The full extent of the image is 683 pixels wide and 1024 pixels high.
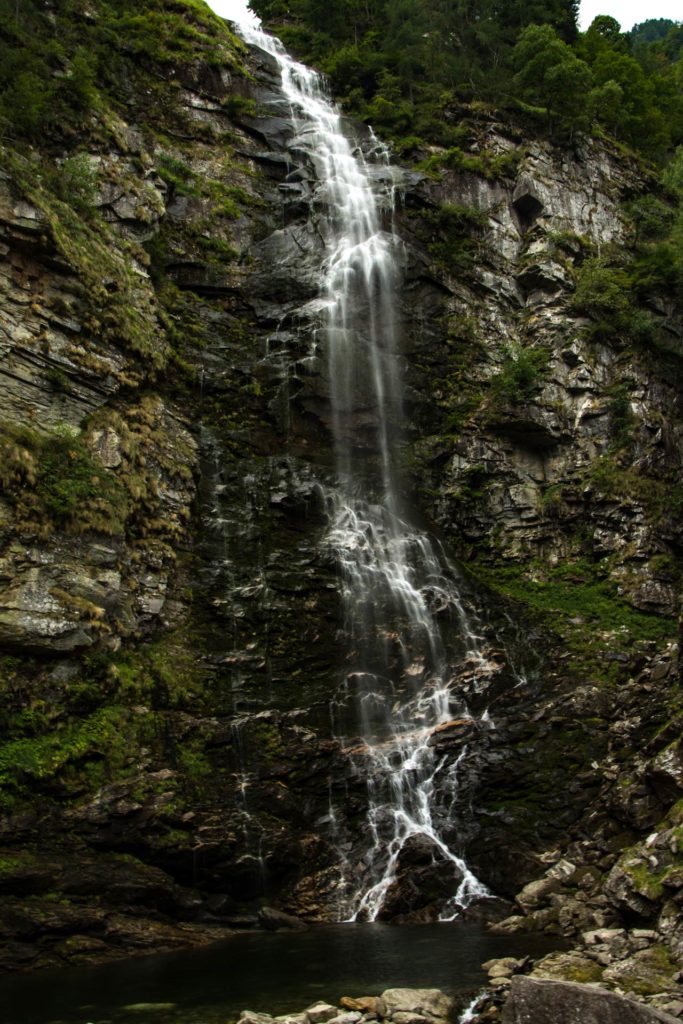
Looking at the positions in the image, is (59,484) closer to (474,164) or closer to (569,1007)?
(569,1007)

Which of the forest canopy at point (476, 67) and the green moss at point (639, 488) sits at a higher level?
the forest canopy at point (476, 67)

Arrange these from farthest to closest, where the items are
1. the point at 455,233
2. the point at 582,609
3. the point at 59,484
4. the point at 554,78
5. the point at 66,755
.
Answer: the point at 554,78 < the point at 455,233 < the point at 582,609 < the point at 59,484 < the point at 66,755

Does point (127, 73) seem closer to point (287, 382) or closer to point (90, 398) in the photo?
point (287, 382)

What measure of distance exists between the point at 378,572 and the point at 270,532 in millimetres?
2852

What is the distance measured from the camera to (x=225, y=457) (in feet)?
66.5

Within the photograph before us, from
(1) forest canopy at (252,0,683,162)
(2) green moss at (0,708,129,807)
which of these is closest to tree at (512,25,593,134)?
(1) forest canopy at (252,0,683,162)

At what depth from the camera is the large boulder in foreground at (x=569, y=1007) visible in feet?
20.6

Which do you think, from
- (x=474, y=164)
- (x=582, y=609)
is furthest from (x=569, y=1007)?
(x=474, y=164)

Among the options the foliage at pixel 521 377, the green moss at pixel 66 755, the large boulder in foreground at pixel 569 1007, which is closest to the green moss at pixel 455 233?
the foliage at pixel 521 377

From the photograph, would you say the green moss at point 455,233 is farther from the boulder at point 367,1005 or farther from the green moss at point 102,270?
the boulder at point 367,1005

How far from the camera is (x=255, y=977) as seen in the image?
10062 mm

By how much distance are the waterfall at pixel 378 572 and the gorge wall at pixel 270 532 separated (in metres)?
0.38

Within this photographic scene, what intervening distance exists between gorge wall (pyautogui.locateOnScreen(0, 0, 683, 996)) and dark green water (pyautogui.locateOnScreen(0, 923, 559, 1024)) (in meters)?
0.95

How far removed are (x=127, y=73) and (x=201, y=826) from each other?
24878mm
